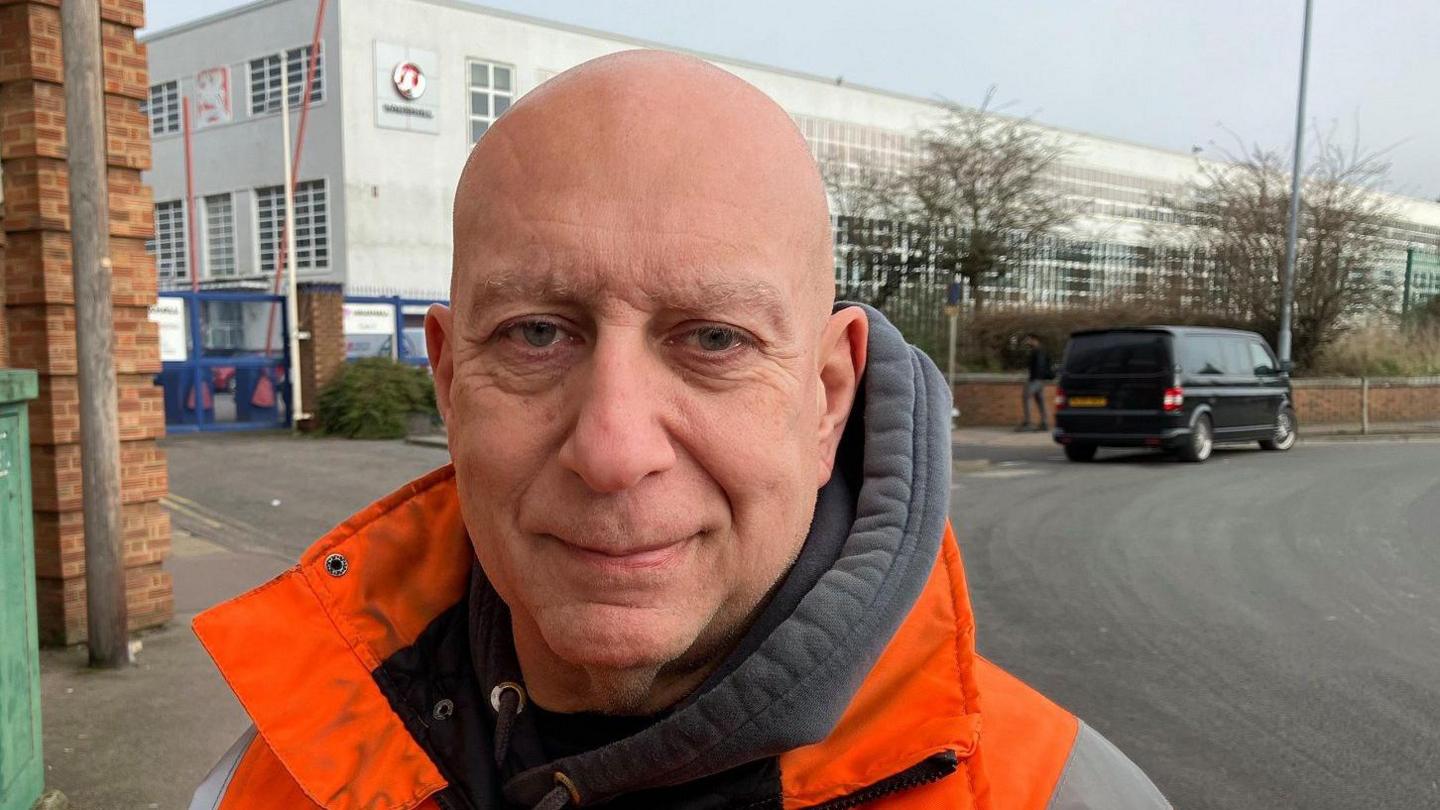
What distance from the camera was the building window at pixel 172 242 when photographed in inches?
1130

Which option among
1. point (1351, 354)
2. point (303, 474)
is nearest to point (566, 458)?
point (303, 474)

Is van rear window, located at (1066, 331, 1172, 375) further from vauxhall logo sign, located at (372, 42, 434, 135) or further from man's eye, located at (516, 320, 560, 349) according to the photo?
vauxhall logo sign, located at (372, 42, 434, 135)

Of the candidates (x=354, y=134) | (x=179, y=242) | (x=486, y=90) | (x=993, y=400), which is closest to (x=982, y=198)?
(x=993, y=400)

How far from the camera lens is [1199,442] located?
549 inches

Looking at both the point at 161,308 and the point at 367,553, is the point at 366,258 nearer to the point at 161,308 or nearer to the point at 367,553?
the point at 161,308

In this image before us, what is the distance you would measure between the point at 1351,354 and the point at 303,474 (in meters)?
20.9

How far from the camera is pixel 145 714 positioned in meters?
4.73

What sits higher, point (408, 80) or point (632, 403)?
point (408, 80)

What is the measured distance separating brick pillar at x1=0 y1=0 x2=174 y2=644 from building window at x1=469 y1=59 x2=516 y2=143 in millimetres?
21685

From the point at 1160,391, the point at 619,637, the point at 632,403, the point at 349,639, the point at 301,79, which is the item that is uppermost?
the point at 301,79

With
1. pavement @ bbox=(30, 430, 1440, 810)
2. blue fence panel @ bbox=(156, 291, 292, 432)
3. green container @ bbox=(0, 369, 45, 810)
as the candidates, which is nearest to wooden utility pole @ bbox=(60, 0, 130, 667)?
pavement @ bbox=(30, 430, 1440, 810)

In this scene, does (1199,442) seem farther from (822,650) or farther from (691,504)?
(691,504)

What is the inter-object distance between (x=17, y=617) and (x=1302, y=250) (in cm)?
2351

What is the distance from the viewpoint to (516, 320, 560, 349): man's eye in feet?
3.71
